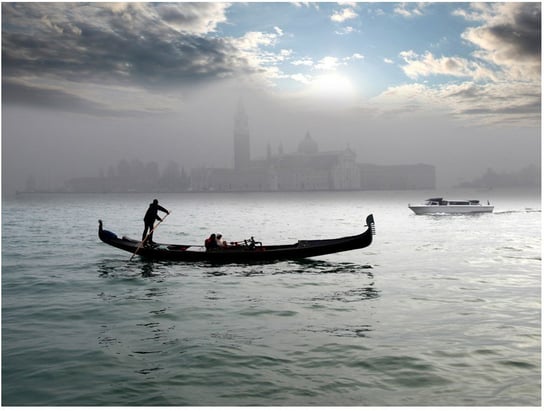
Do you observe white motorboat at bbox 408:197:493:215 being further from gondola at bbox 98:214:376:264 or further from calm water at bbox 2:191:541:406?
gondola at bbox 98:214:376:264

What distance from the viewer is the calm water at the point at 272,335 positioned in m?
8.88

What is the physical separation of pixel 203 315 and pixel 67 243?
27142mm

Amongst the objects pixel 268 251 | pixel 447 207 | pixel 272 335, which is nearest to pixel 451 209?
pixel 447 207

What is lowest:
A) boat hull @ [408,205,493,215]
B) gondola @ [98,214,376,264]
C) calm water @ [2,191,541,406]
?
calm water @ [2,191,541,406]

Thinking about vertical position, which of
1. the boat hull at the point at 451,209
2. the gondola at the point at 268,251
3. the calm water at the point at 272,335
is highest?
the boat hull at the point at 451,209

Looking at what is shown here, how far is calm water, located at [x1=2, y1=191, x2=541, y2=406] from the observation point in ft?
29.1

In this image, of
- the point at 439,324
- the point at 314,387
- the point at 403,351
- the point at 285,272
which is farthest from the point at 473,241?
the point at 314,387

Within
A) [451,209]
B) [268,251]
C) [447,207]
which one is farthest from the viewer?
[451,209]

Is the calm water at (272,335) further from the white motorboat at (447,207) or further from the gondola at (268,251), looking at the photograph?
the white motorboat at (447,207)

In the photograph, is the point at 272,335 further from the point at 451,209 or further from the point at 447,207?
the point at 451,209

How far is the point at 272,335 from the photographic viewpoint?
12195mm

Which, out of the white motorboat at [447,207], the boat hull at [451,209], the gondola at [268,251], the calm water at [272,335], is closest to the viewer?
the calm water at [272,335]

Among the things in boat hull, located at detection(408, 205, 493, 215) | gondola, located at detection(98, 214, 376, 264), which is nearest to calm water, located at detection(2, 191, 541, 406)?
gondola, located at detection(98, 214, 376, 264)

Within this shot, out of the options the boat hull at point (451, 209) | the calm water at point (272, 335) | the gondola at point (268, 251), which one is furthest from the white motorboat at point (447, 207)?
the gondola at point (268, 251)
